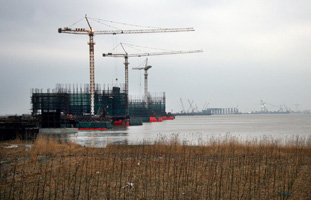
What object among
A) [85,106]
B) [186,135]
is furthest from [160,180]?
[85,106]

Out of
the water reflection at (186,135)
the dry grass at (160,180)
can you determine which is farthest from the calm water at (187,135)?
the dry grass at (160,180)

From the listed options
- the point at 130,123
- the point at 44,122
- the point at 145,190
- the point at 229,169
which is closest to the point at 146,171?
the point at 145,190

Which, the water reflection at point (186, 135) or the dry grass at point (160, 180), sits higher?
the dry grass at point (160, 180)

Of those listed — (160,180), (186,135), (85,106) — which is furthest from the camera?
(85,106)

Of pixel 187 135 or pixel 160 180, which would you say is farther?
pixel 187 135

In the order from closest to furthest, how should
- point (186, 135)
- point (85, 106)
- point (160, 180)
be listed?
point (160, 180), point (186, 135), point (85, 106)

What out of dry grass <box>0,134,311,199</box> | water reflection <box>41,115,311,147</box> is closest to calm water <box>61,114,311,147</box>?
water reflection <box>41,115,311,147</box>

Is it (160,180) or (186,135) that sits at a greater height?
(160,180)

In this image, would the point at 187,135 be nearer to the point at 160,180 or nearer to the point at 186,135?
the point at 186,135

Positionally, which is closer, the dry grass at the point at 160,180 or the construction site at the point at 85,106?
the dry grass at the point at 160,180

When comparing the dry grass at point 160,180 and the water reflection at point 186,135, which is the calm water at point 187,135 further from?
the dry grass at point 160,180

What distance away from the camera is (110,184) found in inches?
524

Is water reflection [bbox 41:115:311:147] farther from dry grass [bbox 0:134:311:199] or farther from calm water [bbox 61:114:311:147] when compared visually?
dry grass [bbox 0:134:311:199]

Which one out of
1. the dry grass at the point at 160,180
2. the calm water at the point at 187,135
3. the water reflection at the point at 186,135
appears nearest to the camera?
the dry grass at the point at 160,180
